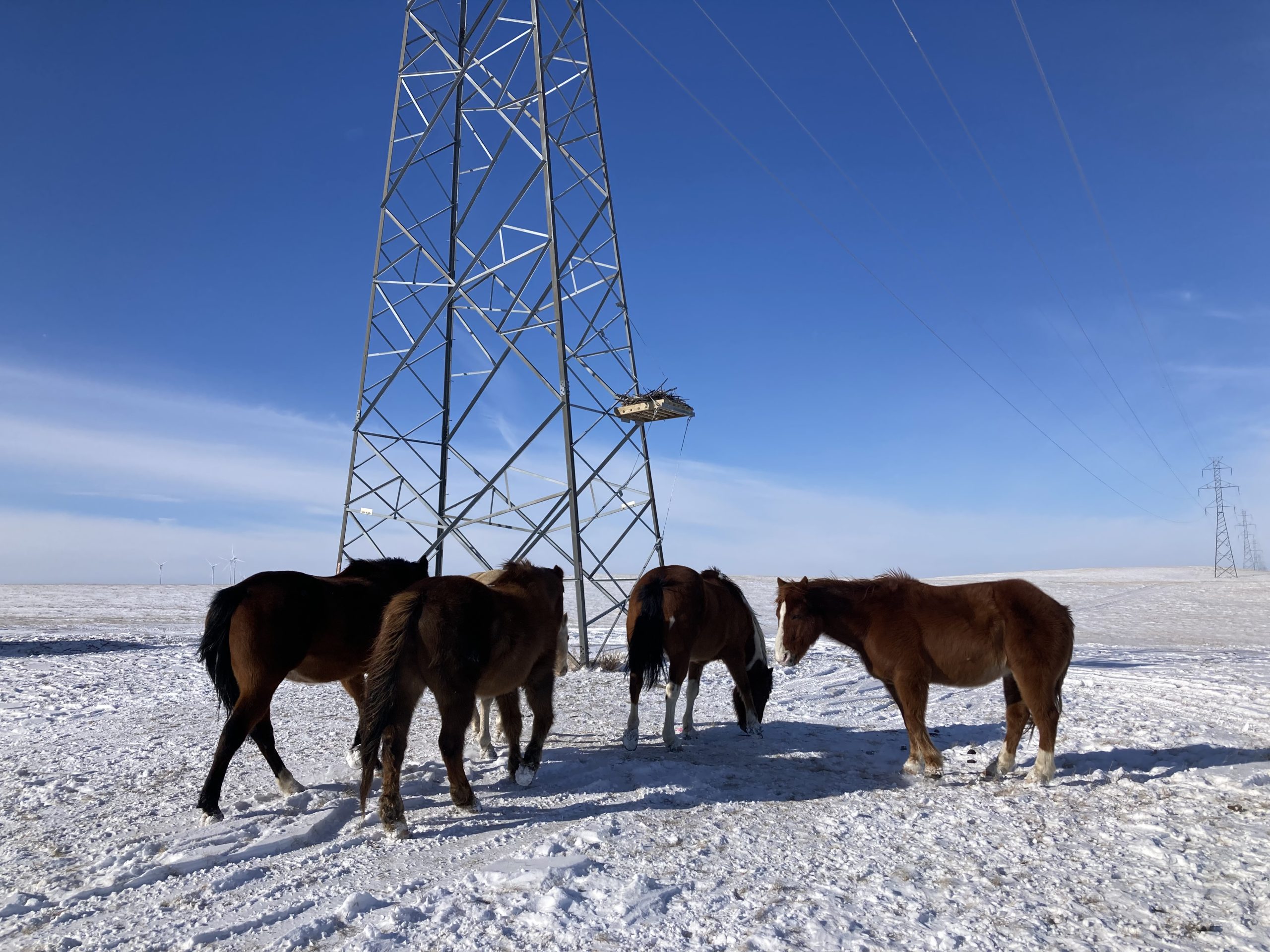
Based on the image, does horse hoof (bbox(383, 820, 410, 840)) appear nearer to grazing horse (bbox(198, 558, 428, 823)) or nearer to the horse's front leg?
grazing horse (bbox(198, 558, 428, 823))

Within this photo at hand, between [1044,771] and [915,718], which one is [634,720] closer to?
[915,718]

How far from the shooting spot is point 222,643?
5.61 m

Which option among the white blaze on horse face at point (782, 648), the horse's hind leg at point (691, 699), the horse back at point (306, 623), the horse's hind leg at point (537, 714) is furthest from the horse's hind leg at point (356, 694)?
the white blaze on horse face at point (782, 648)

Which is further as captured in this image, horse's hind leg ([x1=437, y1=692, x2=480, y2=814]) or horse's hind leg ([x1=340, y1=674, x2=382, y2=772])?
horse's hind leg ([x1=340, y1=674, x2=382, y2=772])

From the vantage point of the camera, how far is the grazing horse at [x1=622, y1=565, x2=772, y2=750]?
299 inches

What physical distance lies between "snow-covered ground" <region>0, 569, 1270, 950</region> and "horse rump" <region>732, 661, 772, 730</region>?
0.28m

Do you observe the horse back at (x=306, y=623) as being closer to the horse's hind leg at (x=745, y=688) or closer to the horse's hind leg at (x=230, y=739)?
the horse's hind leg at (x=230, y=739)

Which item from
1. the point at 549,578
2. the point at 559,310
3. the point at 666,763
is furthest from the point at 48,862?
the point at 559,310

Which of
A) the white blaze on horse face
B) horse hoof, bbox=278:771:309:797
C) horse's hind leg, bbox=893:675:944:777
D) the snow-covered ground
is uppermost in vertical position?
the white blaze on horse face

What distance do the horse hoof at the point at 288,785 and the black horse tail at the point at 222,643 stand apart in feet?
2.21

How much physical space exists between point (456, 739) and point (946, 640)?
4.02m

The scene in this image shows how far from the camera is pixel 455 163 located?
53.7 feet

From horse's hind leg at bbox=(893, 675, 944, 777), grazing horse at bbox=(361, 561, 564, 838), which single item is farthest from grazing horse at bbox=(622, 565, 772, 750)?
horse's hind leg at bbox=(893, 675, 944, 777)

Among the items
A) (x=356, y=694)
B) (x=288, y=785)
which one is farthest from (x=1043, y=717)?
(x=288, y=785)
